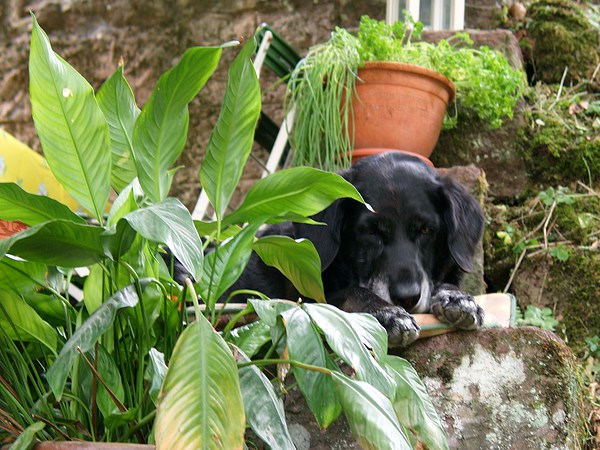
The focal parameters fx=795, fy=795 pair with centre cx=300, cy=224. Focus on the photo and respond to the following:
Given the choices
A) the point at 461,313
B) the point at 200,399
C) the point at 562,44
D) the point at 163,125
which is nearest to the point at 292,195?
the point at 163,125

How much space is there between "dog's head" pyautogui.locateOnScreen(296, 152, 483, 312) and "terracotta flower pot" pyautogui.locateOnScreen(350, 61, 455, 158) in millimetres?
815

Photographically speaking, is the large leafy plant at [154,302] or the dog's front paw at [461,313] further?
the dog's front paw at [461,313]

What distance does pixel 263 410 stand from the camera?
154cm

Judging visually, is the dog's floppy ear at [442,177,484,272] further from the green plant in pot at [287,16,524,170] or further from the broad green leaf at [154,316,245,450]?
the broad green leaf at [154,316,245,450]

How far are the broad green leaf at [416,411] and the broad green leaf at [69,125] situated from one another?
0.74 metres

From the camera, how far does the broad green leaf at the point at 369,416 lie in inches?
55.9

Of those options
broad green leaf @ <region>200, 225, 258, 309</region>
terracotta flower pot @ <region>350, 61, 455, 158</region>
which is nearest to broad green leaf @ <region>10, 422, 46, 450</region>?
broad green leaf @ <region>200, 225, 258, 309</region>

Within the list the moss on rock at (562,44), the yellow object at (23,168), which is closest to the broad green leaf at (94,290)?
the yellow object at (23,168)

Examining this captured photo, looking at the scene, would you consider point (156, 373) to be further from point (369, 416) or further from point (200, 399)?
point (369, 416)

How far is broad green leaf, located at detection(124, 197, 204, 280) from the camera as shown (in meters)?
1.41

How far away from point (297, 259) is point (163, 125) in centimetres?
44

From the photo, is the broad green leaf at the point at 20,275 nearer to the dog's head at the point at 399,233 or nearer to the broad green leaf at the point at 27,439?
the broad green leaf at the point at 27,439

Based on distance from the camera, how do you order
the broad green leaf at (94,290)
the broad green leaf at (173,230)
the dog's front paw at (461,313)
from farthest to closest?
the dog's front paw at (461,313) → the broad green leaf at (94,290) → the broad green leaf at (173,230)

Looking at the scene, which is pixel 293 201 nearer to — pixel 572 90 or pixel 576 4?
pixel 572 90
